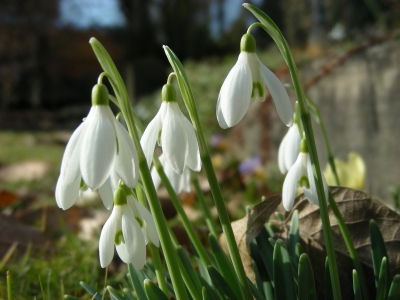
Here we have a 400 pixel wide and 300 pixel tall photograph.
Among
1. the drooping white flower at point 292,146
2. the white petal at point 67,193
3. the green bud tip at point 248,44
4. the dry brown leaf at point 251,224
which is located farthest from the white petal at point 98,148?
the drooping white flower at point 292,146

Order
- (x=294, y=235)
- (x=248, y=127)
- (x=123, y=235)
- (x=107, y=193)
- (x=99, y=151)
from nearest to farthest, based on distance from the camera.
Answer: (x=99, y=151) < (x=123, y=235) < (x=107, y=193) < (x=294, y=235) < (x=248, y=127)

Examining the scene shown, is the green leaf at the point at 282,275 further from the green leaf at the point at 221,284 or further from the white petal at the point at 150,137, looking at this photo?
the white petal at the point at 150,137

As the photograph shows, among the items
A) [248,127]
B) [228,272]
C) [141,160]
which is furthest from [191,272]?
[248,127]

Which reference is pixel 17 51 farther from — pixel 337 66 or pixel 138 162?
pixel 138 162

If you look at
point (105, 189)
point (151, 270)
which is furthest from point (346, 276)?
point (105, 189)

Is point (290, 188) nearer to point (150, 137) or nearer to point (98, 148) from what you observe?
point (150, 137)

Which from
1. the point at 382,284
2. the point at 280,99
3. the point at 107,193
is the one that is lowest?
the point at 382,284
